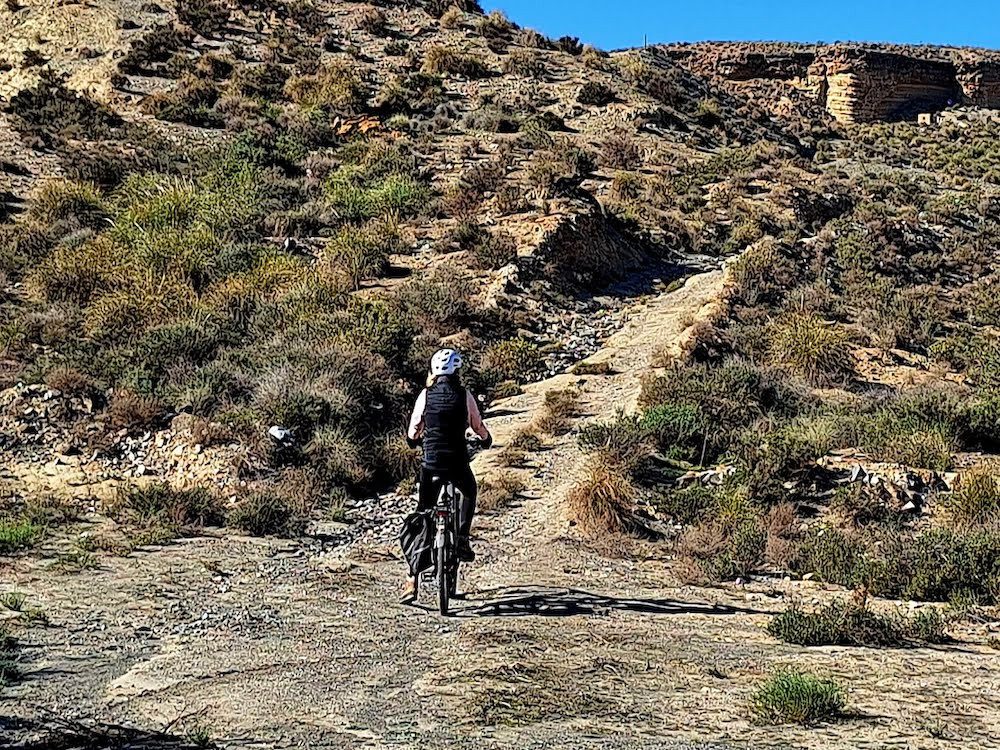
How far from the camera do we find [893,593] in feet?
27.6

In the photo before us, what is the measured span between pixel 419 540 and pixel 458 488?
1.85 feet

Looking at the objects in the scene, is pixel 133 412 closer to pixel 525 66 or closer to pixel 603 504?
pixel 603 504

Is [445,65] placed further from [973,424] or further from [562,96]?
[973,424]

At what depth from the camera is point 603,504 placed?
10.0 meters

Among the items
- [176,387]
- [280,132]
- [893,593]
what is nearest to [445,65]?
[280,132]

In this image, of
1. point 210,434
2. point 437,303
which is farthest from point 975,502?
point 437,303

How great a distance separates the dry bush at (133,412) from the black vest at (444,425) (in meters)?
6.20

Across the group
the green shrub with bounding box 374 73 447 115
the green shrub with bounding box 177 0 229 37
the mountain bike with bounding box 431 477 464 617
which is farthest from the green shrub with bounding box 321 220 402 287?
the green shrub with bounding box 177 0 229 37

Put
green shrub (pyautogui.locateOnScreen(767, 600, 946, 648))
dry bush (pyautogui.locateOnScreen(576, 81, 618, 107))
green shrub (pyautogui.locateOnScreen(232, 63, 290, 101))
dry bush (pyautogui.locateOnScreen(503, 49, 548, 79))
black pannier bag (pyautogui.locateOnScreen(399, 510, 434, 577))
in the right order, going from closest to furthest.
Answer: green shrub (pyautogui.locateOnScreen(767, 600, 946, 648))
black pannier bag (pyautogui.locateOnScreen(399, 510, 434, 577))
green shrub (pyautogui.locateOnScreen(232, 63, 290, 101))
dry bush (pyautogui.locateOnScreen(576, 81, 618, 107))
dry bush (pyautogui.locateOnScreen(503, 49, 548, 79))

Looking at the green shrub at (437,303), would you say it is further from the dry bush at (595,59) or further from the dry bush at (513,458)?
the dry bush at (595,59)

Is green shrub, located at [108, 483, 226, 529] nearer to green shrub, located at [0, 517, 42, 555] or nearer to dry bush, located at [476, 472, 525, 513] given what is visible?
green shrub, located at [0, 517, 42, 555]

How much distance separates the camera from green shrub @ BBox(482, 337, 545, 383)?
15430 millimetres

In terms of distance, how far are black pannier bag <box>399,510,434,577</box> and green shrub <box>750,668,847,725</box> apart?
281cm

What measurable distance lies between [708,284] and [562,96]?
14.8m
